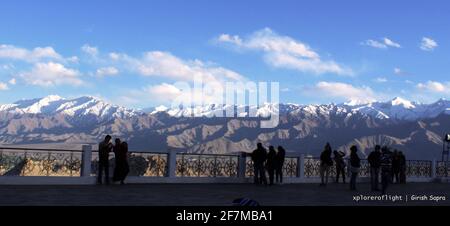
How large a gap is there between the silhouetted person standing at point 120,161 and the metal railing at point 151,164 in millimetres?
632

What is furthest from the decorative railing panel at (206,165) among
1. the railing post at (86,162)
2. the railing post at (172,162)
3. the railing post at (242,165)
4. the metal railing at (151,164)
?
the railing post at (86,162)

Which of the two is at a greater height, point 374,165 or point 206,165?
point 374,165

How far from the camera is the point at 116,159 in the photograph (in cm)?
1852

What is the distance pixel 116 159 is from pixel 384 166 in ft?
27.1

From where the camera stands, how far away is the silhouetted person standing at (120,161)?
1839cm

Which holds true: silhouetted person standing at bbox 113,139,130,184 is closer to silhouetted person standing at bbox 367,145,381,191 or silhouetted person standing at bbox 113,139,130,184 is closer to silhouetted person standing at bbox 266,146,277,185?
silhouetted person standing at bbox 266,146,277,185

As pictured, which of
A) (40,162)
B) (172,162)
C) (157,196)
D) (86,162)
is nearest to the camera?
(157,196)

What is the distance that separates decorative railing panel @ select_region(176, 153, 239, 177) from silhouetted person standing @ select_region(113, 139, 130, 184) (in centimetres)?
320

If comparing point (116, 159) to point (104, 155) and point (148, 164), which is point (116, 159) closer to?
point (104, 155)

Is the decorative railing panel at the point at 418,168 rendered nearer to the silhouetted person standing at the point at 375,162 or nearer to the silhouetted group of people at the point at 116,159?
the silhouetted person standing at the point at 375,162

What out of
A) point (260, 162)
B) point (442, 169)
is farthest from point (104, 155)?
point (442, 169)

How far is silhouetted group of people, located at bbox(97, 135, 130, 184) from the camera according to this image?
720 inches

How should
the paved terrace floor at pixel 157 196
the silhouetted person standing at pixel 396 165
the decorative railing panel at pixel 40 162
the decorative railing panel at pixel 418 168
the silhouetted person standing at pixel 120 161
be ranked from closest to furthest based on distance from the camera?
1. the paved terrace floor at pixel 157 196
2. the silhouetted person standing at pixel 120 161
3. the decorative railing panel at pixel 40 162
4. the silhouetted person standing at pixel 396 165
5. the decorative railing panel at pixel 418 168
